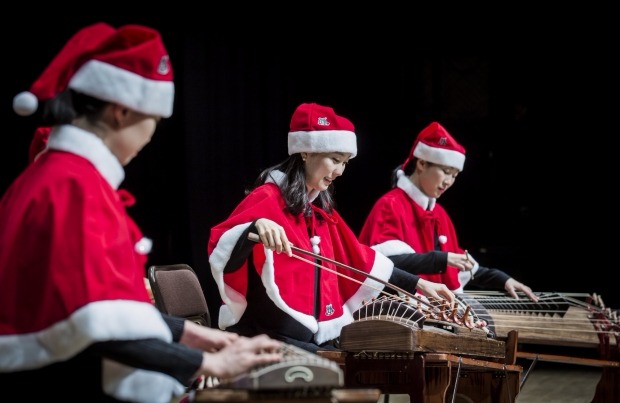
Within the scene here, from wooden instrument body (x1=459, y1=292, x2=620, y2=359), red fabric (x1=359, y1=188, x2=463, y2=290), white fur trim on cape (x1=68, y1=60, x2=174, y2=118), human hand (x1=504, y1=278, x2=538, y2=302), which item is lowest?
wooden instrument body (x1=459, y1=292, x2=620, y2=359)

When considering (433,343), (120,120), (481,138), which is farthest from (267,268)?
(481,138)

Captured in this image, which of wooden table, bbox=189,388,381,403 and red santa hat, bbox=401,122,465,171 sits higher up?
red santa hat, bbox=401,122,465,171

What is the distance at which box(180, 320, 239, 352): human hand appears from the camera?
1.84 metres

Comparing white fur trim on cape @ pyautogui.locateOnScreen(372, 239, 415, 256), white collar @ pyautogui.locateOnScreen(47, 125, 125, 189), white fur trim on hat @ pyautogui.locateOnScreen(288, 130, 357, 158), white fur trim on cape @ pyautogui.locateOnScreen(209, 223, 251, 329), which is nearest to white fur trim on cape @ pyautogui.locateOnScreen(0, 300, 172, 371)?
white collar @ pyautogui.locateOnScreen(47, 125, 125, 189)

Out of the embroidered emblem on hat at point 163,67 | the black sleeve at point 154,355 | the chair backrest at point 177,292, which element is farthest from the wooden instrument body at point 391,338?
the embroidered emblem on hat at point 163,67

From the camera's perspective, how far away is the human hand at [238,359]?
168 centimetres

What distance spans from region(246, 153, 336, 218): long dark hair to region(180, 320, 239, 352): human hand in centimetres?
131

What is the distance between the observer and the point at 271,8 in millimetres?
6121

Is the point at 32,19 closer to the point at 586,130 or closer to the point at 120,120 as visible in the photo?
the point at 120,120

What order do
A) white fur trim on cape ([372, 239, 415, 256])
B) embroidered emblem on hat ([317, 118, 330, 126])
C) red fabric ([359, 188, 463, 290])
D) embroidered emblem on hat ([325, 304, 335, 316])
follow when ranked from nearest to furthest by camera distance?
embroidered emblem on hat ([325, 304, 335, 316]) < embroidered emblem on hat ([317, 118, 330, 126]) < white fur trim on cape ([372, 239, 415, 256]) < red fabric ([359, 188, 463, 290])

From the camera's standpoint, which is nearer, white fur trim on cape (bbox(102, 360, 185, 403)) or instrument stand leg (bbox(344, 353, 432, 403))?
white fur trim on cape (bbox(102, 360, 185, 403))

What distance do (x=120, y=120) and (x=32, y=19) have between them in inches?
123

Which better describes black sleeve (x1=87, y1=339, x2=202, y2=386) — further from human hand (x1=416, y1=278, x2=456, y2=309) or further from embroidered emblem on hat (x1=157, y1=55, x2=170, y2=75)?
human hand (x1=416, y1=278, x2=456, y2=309)

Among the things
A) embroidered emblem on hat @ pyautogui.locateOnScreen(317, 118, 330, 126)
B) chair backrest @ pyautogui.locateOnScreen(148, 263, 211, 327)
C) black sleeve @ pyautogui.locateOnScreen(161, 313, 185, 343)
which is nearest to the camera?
black sleeve @ pyautogui.locateOnScreen(161, 313, 185, 343)
